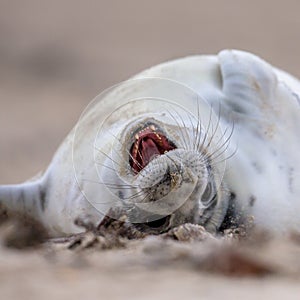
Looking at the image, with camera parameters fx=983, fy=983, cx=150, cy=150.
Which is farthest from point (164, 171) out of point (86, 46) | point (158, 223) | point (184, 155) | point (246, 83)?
point (86, 46)

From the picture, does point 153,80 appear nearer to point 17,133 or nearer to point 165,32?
→ point 17,133

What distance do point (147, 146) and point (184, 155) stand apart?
0.44 feet

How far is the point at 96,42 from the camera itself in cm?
1157

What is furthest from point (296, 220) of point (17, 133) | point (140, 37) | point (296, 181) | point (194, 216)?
point (140, 37)

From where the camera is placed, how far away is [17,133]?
8.95m

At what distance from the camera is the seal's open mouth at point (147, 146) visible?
10.5 feet

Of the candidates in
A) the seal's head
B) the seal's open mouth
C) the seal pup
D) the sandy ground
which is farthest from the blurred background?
the seal's open mouth

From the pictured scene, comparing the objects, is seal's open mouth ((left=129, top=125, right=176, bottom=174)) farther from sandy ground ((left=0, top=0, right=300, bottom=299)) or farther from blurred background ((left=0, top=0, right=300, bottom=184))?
blurred background ((left=0, top=0, right=300, bottom=184))

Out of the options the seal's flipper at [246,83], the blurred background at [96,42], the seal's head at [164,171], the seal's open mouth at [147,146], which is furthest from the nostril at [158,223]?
the blurred background at [96,42]

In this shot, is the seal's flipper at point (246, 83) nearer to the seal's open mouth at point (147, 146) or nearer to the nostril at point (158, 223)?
the seal's open mouth at point (147, 146)

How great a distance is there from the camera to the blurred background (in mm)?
9930

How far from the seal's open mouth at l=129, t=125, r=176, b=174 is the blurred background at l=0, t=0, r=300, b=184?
571 centimetres

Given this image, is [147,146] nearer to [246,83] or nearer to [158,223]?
[158,223]

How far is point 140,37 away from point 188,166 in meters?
8.83
